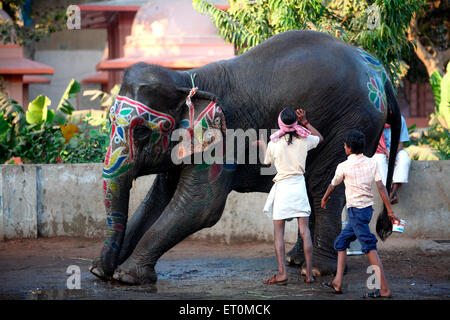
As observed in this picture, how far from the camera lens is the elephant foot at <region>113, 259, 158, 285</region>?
21.4ft

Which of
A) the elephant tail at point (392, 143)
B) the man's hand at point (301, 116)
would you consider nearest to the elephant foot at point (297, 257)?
the elephant tail at point (392, 143)

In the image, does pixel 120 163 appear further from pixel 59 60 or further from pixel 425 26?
pixel 59 60

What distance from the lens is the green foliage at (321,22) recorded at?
36.2 feet

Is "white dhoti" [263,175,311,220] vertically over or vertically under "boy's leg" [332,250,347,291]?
over

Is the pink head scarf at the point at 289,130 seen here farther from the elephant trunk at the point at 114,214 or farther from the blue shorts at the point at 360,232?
the elephant trunk at the point at 114,214

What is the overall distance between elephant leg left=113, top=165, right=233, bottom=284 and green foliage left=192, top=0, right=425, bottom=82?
4938 mm

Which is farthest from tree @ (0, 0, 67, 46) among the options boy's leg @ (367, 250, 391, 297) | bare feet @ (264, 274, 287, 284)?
boy's leg @ (367, 250, 391, 297)

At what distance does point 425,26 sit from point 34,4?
1574 cm

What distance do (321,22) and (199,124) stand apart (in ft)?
18.2

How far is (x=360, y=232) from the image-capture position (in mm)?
6020

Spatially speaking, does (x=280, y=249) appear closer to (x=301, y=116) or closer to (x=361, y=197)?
(x=361, y=197)

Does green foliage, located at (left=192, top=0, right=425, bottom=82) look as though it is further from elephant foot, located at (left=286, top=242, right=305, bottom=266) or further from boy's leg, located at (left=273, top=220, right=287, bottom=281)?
boy's leg, located at (left=273, top=220, right=287, bottom=281)

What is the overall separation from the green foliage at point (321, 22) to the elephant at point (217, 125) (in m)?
3.70
